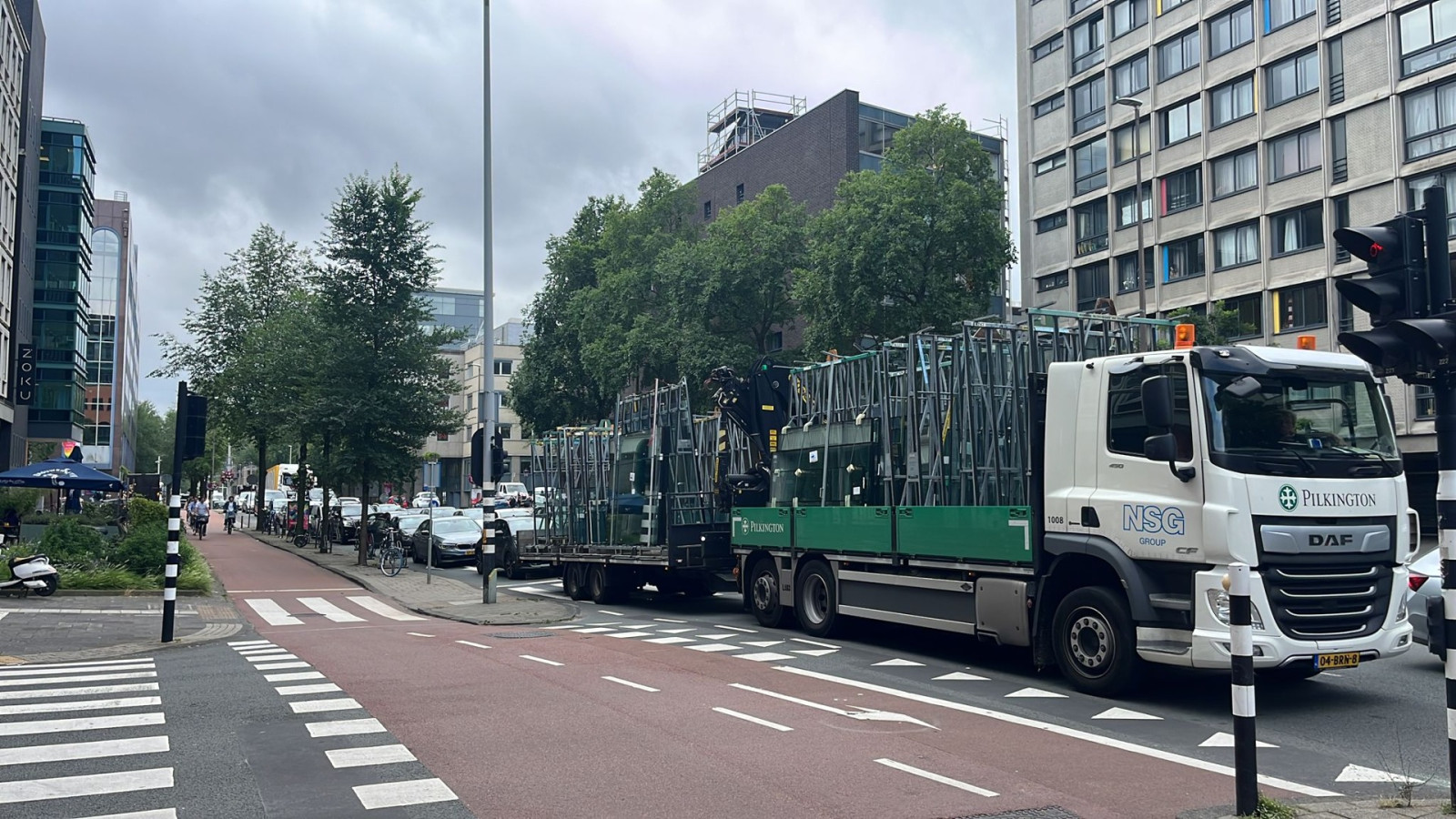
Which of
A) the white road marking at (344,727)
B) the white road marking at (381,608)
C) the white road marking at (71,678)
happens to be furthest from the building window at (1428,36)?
the white road marking at (71,678)

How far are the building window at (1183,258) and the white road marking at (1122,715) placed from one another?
1336 inches

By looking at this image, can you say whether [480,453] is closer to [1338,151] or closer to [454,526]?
[454,526]

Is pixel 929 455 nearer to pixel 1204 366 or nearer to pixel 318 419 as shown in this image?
pixel 1204 366

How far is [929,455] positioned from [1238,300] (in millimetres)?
30125

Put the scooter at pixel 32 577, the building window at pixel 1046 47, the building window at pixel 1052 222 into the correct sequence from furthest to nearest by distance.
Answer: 1. the building window at pixel 1046 47
2. the building window at pixel 1052 222
3. the scooter at pixel 32 577

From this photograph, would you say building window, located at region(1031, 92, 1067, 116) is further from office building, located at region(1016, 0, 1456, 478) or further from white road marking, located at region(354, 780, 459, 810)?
white road marking, located at region(354, 780, 459, 810)

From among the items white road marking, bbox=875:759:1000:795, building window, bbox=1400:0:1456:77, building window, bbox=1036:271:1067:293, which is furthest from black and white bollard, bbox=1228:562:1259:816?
building window, bbox=1036:271:1067:293

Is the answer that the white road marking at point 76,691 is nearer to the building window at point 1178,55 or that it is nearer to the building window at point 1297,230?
the building window at point 1297,230

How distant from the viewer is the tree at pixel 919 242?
3131 cm

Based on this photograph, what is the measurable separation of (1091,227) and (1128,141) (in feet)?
11.1

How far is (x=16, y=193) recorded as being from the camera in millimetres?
49719

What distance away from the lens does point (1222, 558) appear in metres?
8.78

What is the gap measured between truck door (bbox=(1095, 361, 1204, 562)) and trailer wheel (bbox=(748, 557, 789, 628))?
5854mm

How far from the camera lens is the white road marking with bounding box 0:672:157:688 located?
1062cm
